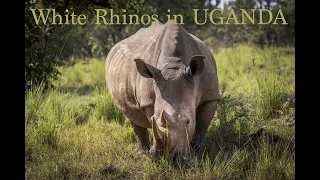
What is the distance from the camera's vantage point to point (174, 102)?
2764 mm

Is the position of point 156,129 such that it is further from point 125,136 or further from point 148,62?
point 125,136

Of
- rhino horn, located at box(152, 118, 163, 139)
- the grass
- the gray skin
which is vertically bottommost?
the grass

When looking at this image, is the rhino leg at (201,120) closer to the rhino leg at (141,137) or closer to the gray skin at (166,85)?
the gray skin at (166,85)

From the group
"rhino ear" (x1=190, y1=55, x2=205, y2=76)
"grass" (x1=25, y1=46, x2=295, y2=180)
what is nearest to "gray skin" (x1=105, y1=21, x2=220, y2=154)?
"rhino ear" (x1=190, y1=55, x2=205, y2=76)

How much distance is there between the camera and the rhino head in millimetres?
2664

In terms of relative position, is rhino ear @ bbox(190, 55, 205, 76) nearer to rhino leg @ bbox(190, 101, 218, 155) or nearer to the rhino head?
the rhino head

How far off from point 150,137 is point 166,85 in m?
1.63

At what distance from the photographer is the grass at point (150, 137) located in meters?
2.99

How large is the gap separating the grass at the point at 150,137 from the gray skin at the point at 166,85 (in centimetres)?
27

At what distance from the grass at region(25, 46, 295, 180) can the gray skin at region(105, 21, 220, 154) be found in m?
0.27

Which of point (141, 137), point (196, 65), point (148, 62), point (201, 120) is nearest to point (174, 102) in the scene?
point (196, 65)
